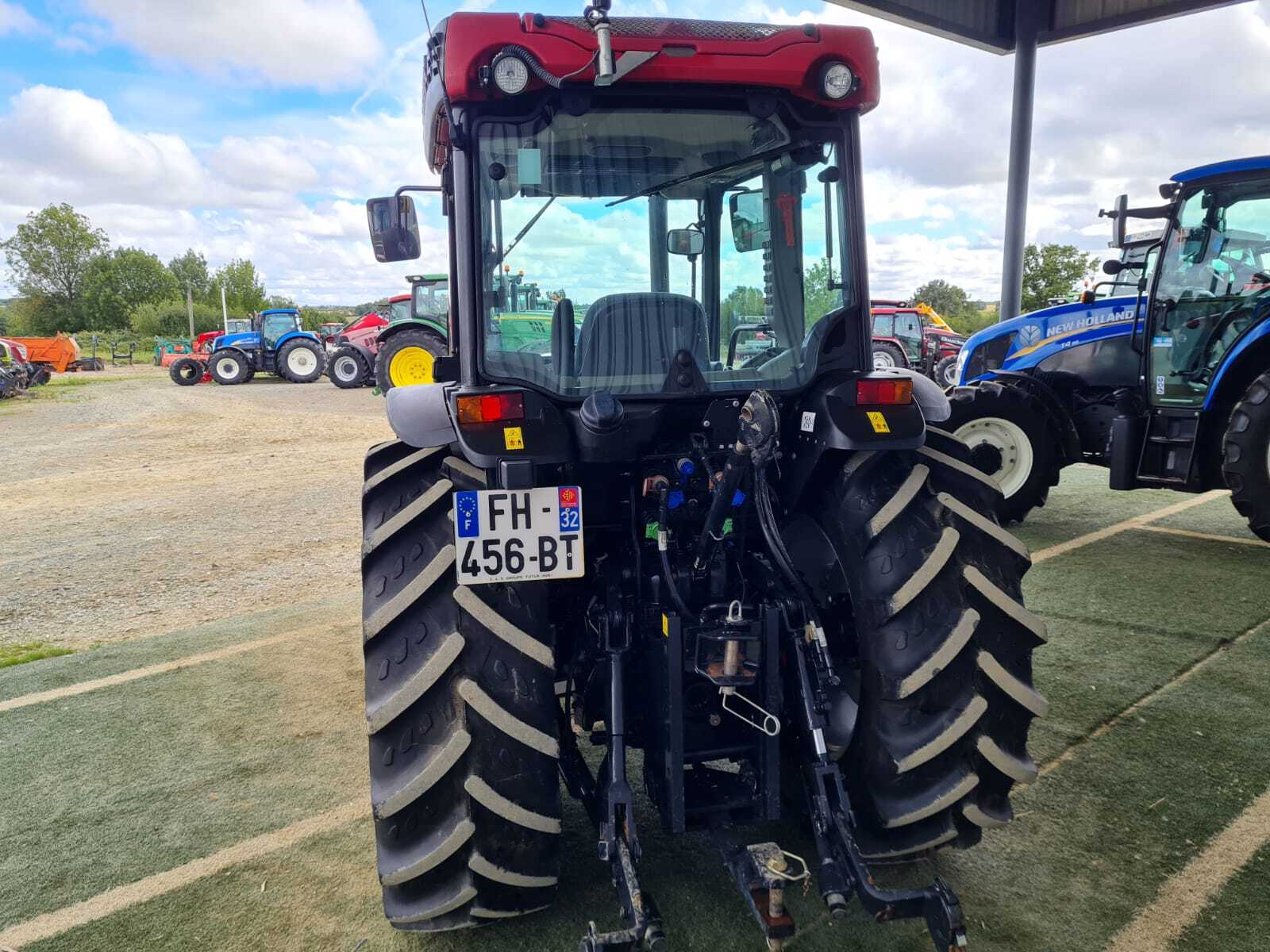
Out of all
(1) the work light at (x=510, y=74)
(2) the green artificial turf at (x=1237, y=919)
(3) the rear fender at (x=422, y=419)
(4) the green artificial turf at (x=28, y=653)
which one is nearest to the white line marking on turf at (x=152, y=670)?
(4) the green artificial turf at (x=28, y=653)

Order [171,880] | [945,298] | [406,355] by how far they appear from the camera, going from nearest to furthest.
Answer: [171,880] < [406,355] < [945,298]

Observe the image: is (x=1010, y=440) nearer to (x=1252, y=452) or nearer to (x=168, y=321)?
(x=1252, y=452)

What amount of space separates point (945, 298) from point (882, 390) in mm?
57145

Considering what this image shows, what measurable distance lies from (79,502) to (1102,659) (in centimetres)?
900

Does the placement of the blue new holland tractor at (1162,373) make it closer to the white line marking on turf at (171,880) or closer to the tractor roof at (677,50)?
the tractor roof at (677,50)

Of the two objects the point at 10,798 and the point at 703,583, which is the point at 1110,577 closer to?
the point at 703,583

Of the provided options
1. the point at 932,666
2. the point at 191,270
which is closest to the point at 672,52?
the point at 932,666

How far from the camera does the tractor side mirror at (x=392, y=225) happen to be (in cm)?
323

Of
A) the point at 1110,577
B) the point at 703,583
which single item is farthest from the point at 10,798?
the point at 1110,577

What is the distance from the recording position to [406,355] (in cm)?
1614

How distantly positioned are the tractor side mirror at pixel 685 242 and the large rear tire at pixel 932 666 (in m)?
0.88

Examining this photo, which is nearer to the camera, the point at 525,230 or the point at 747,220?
the point at 525,230

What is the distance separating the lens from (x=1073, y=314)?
7094mm

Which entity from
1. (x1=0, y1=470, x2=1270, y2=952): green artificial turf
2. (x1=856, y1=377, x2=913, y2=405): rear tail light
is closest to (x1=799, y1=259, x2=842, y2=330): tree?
(x1=856, y1=377, x2=913, y2=405): rear tail light
